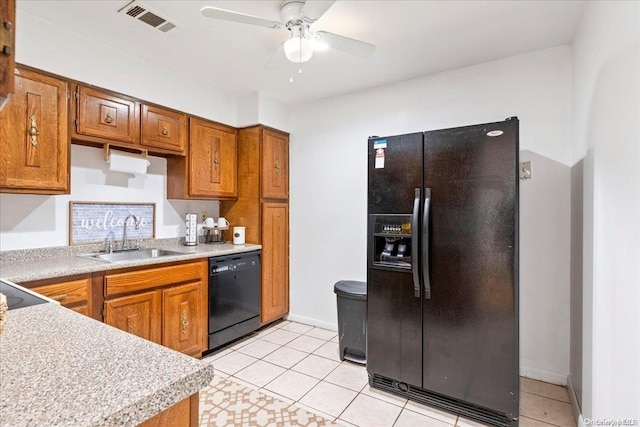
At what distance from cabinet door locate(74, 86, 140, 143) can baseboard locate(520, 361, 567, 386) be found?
3571mm

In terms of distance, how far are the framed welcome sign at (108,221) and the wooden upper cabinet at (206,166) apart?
0.32 metres

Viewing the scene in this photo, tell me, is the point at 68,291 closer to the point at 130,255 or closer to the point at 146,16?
the point at 130,255

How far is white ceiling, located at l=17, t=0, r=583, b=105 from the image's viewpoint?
1918 millimetres

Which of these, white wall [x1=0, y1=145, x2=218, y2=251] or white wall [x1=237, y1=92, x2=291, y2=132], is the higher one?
white wall [x1=237, y1=92, x2=291, y2=132]

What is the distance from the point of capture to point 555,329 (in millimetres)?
2344

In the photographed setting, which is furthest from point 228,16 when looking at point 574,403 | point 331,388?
point 574,403

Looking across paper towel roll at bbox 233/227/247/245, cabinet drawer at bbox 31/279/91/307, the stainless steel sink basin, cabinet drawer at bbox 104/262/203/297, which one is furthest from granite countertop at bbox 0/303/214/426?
paper towel roll at bbox 233/227/247/245

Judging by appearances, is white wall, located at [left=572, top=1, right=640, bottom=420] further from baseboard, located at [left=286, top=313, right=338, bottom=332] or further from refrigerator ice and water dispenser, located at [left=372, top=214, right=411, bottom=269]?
baseboard, located at [left=286, top=313, right=338, bottom=332]

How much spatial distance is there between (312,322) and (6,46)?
11.0 feet

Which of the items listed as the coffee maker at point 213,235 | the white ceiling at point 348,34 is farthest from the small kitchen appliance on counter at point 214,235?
the white ceiling at point 348,34

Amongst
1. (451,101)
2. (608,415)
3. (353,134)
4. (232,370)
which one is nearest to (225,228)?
(232,370)

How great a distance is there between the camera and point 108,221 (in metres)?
2.69

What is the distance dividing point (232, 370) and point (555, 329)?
2.47m

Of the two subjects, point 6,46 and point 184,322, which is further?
point 184,322
